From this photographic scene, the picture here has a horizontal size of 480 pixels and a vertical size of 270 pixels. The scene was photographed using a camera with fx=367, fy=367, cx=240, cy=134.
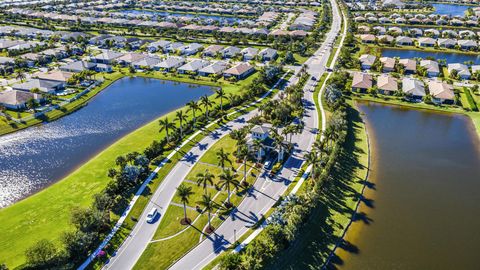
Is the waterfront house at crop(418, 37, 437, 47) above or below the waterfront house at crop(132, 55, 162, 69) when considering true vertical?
below

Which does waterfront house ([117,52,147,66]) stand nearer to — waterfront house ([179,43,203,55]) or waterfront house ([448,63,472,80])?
waterfront house ([179,43,203,55])

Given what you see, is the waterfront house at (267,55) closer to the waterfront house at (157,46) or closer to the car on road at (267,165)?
the waterfront house at (157,46)

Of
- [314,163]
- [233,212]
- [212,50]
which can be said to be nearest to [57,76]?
[212,50]

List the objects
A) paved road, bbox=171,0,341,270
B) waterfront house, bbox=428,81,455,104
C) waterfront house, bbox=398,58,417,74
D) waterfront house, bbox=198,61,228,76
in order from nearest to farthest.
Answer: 1. paved road, bbox=171,0,341,270
2. waterfront house, bbox=428,81,455,104
3. waterfront house, bbox=198,61,228,76
4. waterfront house, bbox=398,58,417,74

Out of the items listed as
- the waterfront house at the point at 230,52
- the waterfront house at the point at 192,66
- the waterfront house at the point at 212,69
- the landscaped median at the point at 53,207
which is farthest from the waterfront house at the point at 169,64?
the landscaped median at the point at 53,207

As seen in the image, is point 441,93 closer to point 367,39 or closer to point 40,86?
point 367,39

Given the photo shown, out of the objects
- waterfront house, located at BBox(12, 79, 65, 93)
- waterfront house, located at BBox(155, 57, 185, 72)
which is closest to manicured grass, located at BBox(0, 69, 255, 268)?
waterfront house, located at BBox(12, 79, 65, 93)

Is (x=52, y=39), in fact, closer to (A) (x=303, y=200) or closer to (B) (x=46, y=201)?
(B) (x=46, y=201)

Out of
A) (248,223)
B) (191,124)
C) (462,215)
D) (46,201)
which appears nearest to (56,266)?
(46,201)
